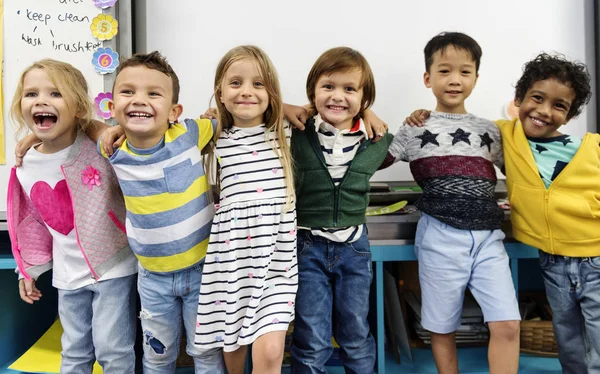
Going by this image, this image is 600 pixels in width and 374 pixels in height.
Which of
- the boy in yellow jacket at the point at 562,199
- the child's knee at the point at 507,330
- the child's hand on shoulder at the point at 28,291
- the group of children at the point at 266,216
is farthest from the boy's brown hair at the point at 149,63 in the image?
the child's knee at the point at 507,330

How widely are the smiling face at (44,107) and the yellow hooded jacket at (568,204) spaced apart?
1195mm

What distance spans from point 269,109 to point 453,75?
1.72 feet

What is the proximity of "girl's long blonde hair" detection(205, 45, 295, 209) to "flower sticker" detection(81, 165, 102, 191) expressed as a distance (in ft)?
0.93

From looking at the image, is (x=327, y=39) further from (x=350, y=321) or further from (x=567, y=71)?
(x=350, y=321)

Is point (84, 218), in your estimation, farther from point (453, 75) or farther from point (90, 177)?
point (453, 75)

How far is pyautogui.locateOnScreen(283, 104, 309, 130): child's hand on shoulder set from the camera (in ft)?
3.80

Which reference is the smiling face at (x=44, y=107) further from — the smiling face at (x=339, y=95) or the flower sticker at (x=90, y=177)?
the smiling face at (x=339, y=95)

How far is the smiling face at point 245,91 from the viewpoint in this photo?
3.55ft

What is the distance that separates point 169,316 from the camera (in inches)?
43.2

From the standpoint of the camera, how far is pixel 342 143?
3.79 feet

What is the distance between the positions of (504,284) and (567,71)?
0.59 m

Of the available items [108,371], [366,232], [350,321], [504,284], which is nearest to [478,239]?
[504,284]

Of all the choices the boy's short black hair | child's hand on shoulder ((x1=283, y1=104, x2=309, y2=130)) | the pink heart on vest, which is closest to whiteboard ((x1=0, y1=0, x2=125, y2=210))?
the pink heart on vest

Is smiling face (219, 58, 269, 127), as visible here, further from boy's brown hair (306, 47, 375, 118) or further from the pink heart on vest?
the pink heart on vest
